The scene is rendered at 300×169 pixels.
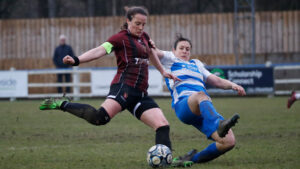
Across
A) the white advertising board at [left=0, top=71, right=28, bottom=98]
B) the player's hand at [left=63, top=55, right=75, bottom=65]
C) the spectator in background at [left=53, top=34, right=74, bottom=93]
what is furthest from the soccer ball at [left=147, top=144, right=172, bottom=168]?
the white advertising board at [left=0, top=71, right=28, bottom=98]

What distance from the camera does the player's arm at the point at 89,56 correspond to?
548 cm

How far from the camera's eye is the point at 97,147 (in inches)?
311

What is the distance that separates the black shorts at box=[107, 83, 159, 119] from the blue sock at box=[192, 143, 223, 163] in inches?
32.9

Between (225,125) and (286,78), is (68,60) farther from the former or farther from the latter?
(286,78)

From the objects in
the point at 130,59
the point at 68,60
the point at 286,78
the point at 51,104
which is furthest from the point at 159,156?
the point at 286,78

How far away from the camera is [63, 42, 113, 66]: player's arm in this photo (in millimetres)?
5484

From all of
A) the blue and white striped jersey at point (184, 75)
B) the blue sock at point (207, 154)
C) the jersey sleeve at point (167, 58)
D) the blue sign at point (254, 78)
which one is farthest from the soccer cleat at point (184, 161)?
the blue sign at point (254, 78)

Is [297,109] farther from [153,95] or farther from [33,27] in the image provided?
[33,27]

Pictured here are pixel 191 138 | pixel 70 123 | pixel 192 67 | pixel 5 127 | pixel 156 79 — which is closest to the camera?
pixel 192 67

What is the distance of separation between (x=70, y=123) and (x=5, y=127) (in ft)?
4.89

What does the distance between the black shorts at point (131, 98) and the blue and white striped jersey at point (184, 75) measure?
435 mm

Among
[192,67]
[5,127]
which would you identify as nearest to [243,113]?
[5,127]

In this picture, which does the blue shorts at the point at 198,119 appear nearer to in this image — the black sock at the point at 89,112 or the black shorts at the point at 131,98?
the black shorts at the point at 131,98

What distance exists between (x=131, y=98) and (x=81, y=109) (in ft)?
1.94
